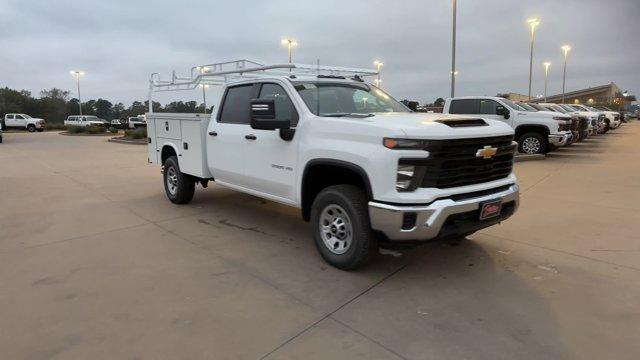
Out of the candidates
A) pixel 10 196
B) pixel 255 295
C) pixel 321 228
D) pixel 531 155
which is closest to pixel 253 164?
pixel 321 228

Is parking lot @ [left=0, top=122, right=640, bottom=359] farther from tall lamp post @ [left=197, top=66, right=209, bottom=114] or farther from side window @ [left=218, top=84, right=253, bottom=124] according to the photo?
tall lamp post @ [left=197, top=66, right=209, bottom=114]

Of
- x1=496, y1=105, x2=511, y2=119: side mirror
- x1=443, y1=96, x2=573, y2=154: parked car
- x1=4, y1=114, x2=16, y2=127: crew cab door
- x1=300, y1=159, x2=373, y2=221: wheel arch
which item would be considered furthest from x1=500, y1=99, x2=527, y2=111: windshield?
x1=4, y1=114, x2=16, y2=127: crew cab door

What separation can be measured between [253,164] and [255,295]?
6.52ft

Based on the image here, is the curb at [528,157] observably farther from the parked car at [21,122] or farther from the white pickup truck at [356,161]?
the parked car at [21,122]

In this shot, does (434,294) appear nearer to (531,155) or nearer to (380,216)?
(380,216)

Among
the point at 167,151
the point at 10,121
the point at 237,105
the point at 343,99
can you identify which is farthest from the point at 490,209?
the point at 10,121

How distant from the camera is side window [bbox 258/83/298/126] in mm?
4939

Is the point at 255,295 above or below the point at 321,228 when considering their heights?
below

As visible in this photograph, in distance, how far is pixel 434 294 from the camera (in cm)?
395

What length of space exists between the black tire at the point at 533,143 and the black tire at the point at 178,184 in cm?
1050

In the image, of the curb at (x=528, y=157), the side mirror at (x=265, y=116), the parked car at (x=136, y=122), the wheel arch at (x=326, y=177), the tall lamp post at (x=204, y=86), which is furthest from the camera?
the parked car at (x=136, y=122)

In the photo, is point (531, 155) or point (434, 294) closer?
point (434, 294)

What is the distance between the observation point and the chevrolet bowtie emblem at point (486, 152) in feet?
13.5

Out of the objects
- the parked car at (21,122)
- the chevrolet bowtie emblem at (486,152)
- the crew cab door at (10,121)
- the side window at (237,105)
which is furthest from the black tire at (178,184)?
the crew cab door at (10,121)
